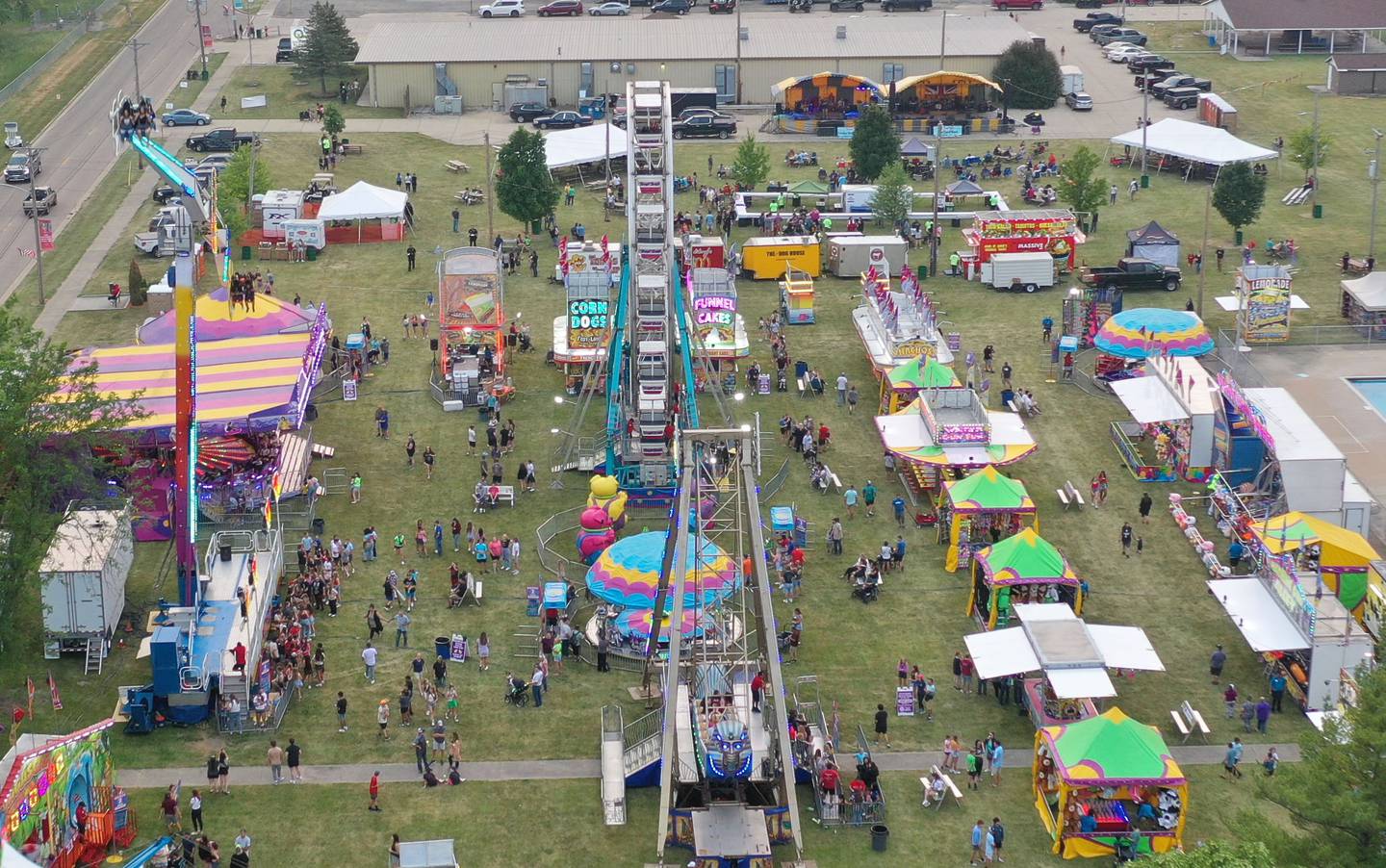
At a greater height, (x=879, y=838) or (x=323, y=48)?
(x=323, y=48)

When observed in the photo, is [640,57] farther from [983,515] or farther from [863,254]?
[983,515]

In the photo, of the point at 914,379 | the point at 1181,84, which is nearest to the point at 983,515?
the point at 914,379

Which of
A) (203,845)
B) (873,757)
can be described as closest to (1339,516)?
(873,757)

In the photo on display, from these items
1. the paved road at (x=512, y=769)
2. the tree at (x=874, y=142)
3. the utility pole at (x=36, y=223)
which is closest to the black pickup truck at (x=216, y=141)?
the utility pole at (x=36, y=223)

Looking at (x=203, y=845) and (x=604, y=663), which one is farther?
(x=604, y=663)

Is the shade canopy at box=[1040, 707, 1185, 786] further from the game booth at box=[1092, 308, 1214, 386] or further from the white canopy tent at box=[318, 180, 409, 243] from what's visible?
the white canopy tent at box=[318, 180, 409, 243]

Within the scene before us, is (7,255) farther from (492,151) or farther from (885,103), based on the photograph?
(885,103)
